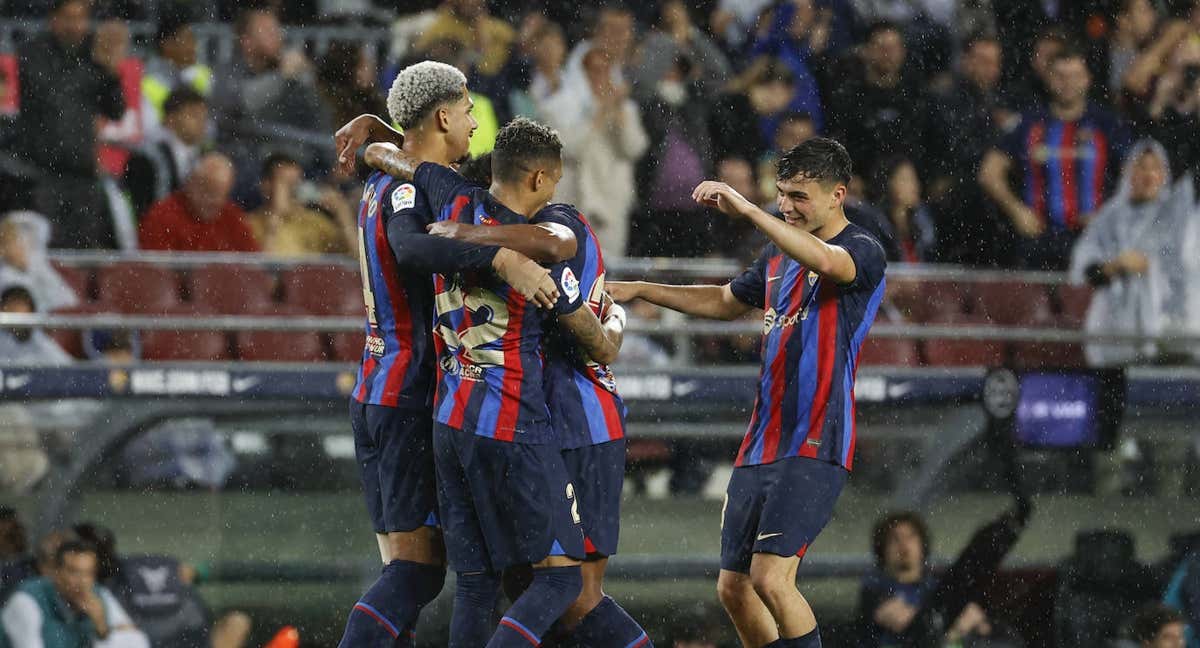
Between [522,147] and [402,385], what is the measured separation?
78cm

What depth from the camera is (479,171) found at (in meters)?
4.90

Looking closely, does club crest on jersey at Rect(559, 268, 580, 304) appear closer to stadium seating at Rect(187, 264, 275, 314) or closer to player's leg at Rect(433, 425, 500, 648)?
player's leg at Rect(433, 425, 500, 648)

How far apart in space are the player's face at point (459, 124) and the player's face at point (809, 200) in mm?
923

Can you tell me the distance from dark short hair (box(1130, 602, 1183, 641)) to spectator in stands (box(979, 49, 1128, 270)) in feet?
7.56

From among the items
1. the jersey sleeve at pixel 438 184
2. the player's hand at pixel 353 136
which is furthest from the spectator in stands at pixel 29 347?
the jersey sleeve at pixel 438 184

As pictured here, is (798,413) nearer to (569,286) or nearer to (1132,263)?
(569,286)

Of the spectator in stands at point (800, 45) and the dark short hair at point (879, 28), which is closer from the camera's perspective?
the spectator in stands at point (800, 45)

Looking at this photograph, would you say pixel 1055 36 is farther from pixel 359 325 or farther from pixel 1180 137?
pixel 359 325

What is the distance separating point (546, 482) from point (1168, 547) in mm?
3772

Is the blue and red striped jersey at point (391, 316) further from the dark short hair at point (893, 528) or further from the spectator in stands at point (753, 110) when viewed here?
the spectator in stands at point (753, 110)

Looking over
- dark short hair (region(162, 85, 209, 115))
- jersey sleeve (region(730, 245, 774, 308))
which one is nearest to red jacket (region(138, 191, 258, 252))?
dark short hair (region(162, 85, 209, 115))

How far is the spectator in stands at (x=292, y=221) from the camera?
7809 millimetres

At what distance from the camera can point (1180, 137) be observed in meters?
8.73

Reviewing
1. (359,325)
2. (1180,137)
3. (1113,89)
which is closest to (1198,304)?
(1180,137)
